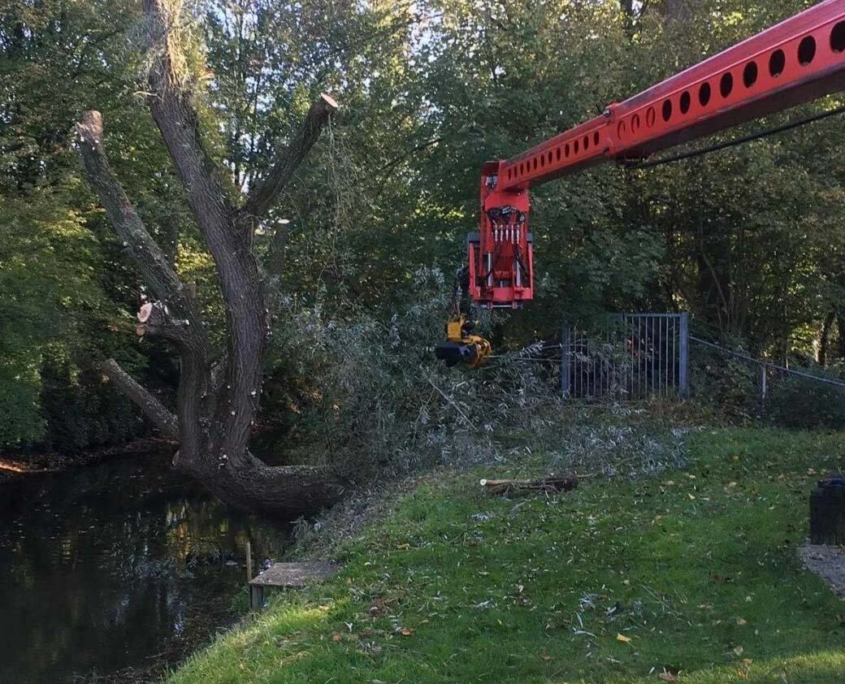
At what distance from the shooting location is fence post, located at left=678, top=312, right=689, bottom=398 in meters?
14.5

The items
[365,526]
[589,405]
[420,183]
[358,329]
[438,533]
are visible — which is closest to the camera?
[438,533]

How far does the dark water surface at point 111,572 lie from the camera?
9102 millimetres

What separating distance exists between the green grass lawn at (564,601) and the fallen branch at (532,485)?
25cm

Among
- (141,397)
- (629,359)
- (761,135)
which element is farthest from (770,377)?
(761,135)

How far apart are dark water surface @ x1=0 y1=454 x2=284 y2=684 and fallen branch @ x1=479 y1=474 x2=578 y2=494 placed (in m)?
3.19

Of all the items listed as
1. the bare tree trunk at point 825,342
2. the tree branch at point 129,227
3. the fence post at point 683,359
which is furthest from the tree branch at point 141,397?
the bare tree trunk at point 825,342

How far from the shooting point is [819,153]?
1534 centimetres

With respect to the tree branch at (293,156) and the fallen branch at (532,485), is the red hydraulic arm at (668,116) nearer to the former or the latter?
the fallen branch at (532,485)

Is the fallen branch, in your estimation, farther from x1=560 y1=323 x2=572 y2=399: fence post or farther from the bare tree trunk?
the bare tree trunk

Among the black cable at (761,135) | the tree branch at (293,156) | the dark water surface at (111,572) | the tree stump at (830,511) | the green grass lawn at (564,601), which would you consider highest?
the tree branch at (293,156)

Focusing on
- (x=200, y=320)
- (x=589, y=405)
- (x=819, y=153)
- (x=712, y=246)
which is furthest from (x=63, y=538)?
(x=819, y=153)

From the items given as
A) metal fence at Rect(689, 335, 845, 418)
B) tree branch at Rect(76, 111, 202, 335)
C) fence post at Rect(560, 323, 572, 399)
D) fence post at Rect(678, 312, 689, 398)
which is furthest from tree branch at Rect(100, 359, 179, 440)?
metal fence at Rect(689, 335, 845, 418)

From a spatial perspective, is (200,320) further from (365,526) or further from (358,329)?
(365,526)

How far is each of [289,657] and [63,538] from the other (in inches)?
379
